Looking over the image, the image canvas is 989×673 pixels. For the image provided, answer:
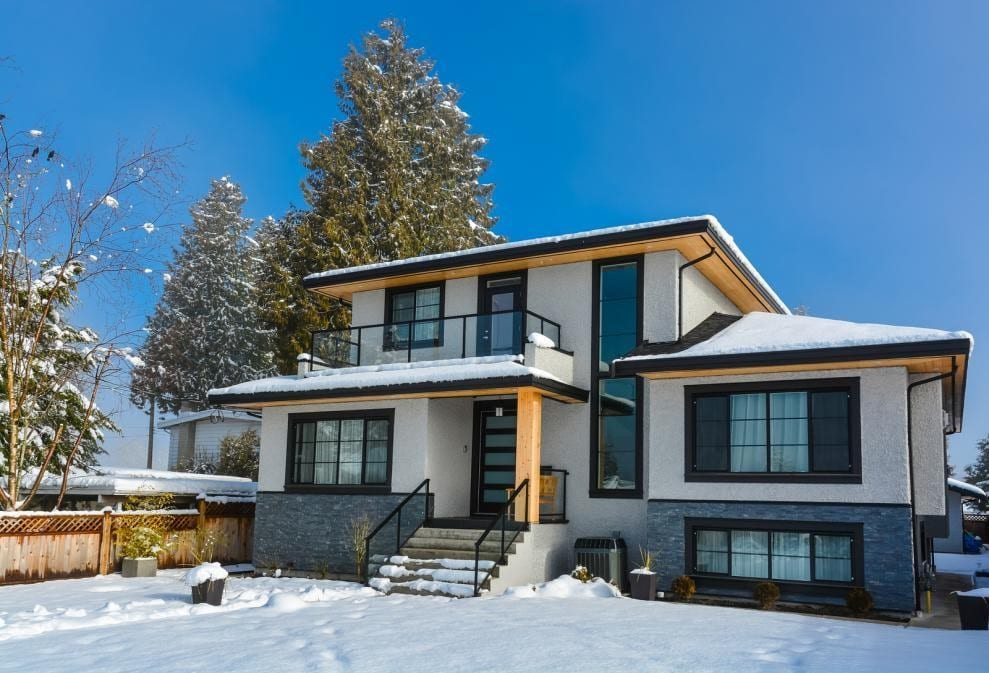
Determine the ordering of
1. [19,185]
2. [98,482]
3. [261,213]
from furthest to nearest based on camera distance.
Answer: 1. [261,213]
2. [98,482]
3. [19,185]

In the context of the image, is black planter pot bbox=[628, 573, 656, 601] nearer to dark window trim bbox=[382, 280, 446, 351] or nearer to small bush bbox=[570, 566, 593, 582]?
small bush bbox=[570, 566, 593, 582]

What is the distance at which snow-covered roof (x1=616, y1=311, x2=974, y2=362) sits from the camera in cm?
1326

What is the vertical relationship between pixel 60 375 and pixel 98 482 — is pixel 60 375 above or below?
above

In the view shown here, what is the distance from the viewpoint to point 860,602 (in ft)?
42.7

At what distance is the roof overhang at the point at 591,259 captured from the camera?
52.6ft

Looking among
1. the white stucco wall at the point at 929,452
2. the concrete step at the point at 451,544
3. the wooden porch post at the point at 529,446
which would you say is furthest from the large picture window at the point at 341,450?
the white stucco wall at the point at 929,452

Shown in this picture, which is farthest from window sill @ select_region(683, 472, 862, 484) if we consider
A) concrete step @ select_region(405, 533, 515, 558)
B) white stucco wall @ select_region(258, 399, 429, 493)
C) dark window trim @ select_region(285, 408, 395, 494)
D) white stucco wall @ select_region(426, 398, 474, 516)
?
dark window trim @ select_region(285, 408, 395, 494)

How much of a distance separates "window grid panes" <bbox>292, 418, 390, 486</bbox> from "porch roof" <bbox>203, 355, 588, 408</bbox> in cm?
71

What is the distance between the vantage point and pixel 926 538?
18094 mm

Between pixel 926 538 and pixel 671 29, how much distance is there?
19009 millimetres

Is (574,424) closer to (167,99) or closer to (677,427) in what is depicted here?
(677,427)

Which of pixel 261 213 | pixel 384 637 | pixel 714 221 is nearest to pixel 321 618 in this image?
pixel 384 637

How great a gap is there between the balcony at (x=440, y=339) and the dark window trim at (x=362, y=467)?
1.29m

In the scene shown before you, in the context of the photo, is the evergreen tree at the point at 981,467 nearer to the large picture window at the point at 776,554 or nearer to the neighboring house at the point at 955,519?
the neighboring house at the point at 955,519
